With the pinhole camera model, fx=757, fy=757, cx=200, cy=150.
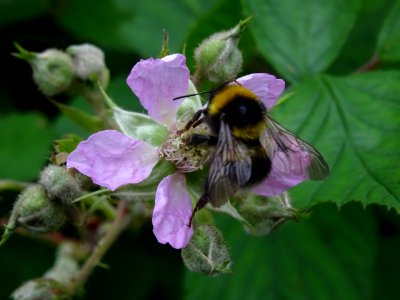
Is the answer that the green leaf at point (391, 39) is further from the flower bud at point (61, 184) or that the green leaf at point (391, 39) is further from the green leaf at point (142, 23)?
the flower bud at point (61, 184)

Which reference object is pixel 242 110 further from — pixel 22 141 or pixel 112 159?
pixel 22 141

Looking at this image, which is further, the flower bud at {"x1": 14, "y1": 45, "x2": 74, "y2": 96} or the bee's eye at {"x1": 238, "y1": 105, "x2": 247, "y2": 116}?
the flower bud at {"x1": 14, "y1": 45, "x2": 74, "y2": 96}

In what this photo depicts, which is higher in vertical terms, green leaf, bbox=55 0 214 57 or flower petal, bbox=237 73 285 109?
flower petal, bbox=237 73 285 109

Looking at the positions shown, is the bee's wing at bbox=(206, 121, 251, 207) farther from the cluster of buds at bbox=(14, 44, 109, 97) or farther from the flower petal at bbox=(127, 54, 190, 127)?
the cluster of buds at bbox=(14, 44, 109, 97)

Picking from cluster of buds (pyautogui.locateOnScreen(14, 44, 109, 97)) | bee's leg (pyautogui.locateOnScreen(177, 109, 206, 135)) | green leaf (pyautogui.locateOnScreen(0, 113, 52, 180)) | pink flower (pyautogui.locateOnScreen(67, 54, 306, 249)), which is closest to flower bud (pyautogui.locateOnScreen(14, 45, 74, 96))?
cluster of buds (pyautogui.locateOnScreen(14, 44, 109, 97))

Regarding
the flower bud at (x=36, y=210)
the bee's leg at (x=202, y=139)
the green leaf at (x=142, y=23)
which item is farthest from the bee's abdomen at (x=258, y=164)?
the green leaf at (x=142, y=23)

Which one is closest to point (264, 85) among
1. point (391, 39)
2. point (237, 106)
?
point (237, 106)
